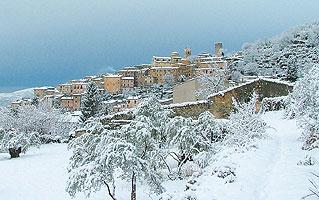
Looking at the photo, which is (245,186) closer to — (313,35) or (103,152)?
(103,152)

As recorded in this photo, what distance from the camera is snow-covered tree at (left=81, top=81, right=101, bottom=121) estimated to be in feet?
135

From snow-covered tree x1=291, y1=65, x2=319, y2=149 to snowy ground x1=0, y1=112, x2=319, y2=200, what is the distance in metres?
0.51

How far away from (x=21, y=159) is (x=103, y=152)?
36.8 ft

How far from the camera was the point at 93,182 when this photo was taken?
1222cm

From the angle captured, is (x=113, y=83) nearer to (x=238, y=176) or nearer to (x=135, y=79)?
Result: (x=135, y=79)

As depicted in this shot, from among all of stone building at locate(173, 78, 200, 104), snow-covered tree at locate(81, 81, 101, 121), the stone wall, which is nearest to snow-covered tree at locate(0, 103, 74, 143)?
snow-covered tree at locate(81, 81, 101, 121)

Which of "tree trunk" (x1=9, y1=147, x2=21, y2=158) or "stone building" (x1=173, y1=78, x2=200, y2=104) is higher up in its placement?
"stone building" (x1=173, y1=78, x2=200, y2=104)

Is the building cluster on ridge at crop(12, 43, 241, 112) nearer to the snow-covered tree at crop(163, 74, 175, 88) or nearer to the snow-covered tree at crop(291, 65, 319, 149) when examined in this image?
the snow-covered tree at crop(163, 74, 175, 88)

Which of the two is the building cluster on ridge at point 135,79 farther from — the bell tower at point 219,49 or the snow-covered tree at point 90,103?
the snow-covered tree at point 90,103

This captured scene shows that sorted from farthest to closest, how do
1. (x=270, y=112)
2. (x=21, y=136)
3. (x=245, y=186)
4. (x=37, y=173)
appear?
(x=21, y=136) → (x=270, y=112) → (x=37, y=173) → (x=245, y=186)

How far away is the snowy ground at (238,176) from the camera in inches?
339

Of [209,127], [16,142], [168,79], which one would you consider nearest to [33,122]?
[16,142]

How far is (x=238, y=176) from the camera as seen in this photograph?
966 centimetres

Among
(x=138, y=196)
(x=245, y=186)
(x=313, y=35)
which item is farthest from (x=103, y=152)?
(x=313, y=35)
